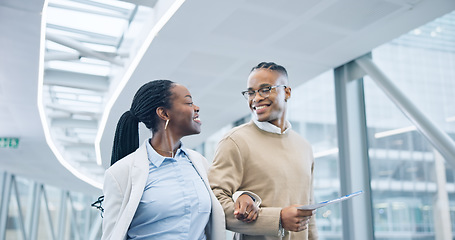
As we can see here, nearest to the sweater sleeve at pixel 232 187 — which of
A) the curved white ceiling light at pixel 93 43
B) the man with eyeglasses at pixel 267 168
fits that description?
the man with eyeglasses at pixel 267 168

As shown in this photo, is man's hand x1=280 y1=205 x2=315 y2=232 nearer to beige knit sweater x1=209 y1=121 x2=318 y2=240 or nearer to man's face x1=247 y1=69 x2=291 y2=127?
beige knit sweater x1=209 y1=121 x2=318 y2=240

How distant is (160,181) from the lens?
6.54 feet

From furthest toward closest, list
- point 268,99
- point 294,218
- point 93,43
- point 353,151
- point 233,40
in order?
point 93,43 < point 353,151 < point 233,40 < point 268,99 < point 294,218

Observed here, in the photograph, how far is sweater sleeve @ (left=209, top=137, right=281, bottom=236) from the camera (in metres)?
1.87

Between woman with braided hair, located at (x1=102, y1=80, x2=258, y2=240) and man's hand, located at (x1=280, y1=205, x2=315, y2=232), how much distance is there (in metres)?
0.13

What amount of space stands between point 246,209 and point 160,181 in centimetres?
42

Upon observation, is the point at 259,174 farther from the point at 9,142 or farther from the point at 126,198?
the point at 9,142

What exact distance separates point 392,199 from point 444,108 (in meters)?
1.21

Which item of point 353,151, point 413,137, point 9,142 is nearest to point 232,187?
point 413,137

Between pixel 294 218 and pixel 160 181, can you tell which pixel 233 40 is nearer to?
pixel 160 181

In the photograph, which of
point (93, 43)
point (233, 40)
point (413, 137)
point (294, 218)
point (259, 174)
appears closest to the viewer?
point (294, 218)

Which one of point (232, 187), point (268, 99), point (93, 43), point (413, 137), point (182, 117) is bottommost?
point (232, 187)

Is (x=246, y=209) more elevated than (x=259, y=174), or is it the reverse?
(x=259, y=174)

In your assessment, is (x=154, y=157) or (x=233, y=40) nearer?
(x=154, y=157)
